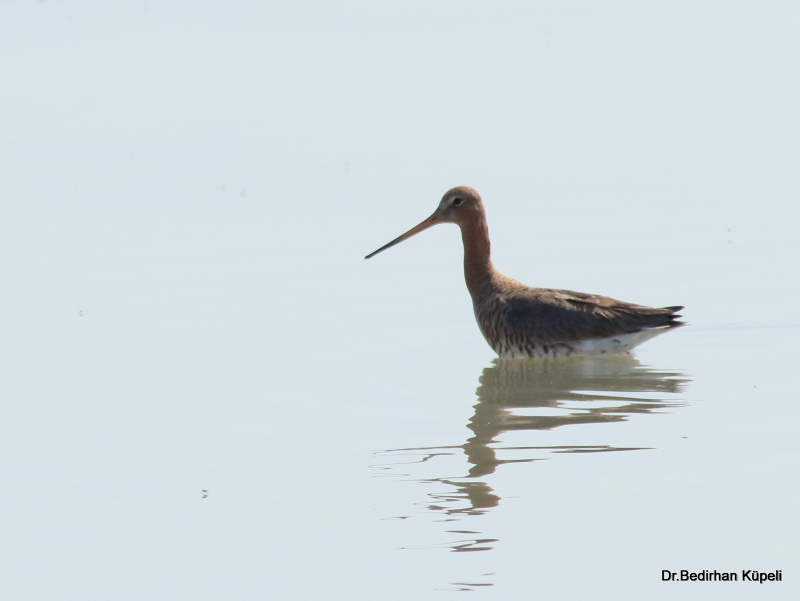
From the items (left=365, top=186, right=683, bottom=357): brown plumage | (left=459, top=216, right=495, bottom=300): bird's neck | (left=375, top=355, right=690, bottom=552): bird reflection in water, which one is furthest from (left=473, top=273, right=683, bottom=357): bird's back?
(left=459, top=216, right=495, bottom=300): bird's neck

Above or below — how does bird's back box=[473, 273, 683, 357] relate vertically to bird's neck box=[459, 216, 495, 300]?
below

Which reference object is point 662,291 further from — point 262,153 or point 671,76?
point 671,76

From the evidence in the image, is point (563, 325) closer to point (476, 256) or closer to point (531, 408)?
point (476, 256)

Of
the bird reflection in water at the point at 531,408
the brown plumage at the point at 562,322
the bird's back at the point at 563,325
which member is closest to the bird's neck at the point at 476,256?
the brown plumage at the point at 562,322

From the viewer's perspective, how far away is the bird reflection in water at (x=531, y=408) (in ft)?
21.8

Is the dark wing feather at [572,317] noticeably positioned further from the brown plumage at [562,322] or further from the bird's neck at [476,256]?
the bird's neck at [476,256]

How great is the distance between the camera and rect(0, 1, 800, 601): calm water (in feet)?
19.8

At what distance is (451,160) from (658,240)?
3.37 meters

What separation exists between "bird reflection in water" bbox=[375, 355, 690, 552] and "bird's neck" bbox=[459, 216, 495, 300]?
0.81 meters

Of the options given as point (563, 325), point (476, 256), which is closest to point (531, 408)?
point (563, 325)

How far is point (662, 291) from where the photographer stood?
1070 cm

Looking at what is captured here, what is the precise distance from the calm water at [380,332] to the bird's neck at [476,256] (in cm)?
35

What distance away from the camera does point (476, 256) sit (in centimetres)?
1068

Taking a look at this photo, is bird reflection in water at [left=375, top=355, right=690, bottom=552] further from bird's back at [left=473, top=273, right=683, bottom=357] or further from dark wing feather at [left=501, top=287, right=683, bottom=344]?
dark wing feather at [left=501, top=287, right=683, bottom=344]
